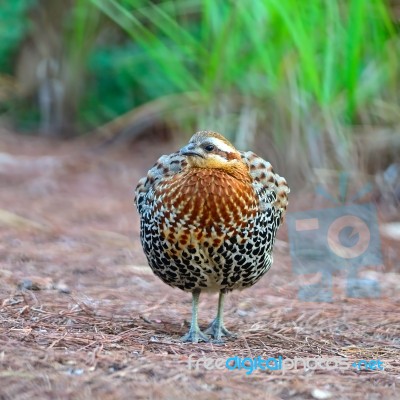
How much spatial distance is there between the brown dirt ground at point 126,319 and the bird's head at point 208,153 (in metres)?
0.85

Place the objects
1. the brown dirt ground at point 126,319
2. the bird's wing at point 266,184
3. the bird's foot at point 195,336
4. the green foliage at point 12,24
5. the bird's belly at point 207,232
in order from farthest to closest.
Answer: the green foliage at point 12,24, the bird's wing at point 266,184, the bird's foot at point 195,336, the bird's belly at point 207,232, the brown dirt ground at point 126,319

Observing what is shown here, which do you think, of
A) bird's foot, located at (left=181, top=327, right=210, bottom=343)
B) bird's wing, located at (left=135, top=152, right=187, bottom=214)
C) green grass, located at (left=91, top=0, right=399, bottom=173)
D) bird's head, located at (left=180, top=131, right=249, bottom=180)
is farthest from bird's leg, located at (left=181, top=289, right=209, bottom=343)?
green grass, located at (left=91, top=0, right=399, bottom=173)

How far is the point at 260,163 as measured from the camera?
14.3 feet

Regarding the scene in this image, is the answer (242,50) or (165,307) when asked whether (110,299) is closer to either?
(165,307)

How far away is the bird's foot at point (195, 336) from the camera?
4.07m

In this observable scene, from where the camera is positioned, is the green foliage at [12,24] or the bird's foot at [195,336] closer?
the bird's foot at [195,336]

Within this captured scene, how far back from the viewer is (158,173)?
4227 mm

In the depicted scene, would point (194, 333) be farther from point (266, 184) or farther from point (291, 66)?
point (291, 66)

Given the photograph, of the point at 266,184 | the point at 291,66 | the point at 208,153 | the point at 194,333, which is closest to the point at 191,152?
the point at 208,153

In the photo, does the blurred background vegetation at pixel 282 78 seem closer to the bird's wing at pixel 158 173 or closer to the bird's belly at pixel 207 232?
the bird's wing at pixel 158 173

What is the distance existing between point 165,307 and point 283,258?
1.53 meters

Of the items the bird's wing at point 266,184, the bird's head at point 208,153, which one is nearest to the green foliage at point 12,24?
the bird's wing at point 266,184

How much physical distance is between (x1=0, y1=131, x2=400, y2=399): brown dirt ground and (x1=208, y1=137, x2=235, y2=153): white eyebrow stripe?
93cm

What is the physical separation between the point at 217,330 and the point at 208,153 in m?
0.93
